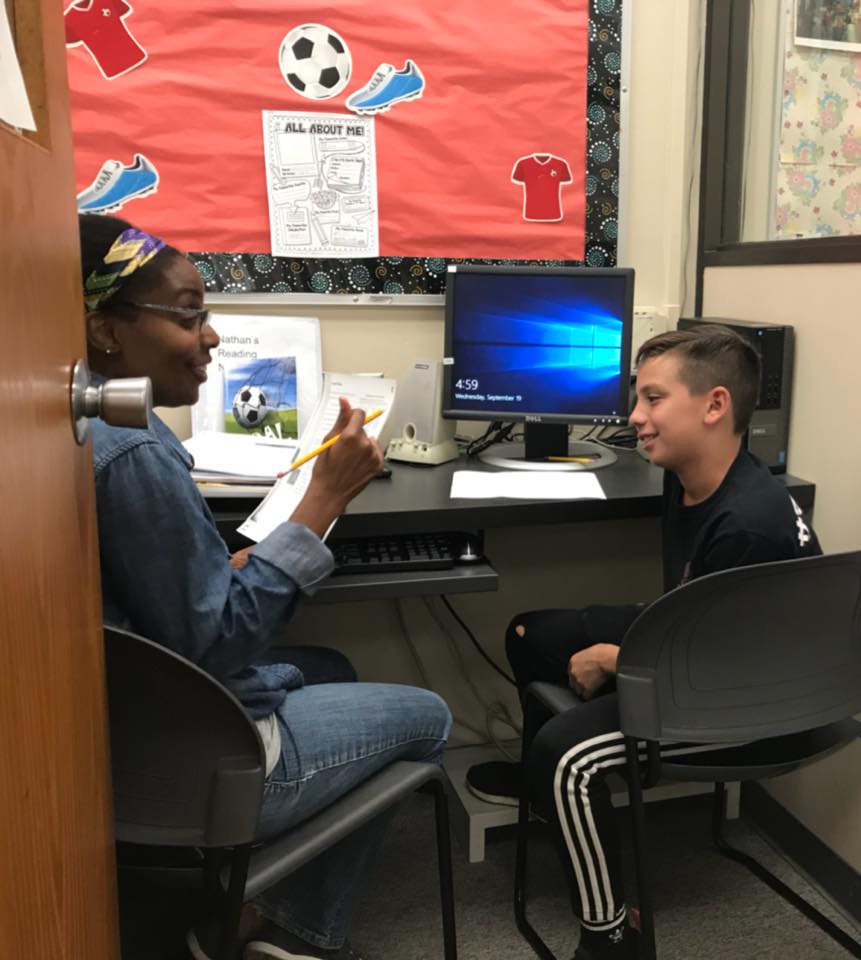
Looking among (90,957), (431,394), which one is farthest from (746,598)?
(431,394)

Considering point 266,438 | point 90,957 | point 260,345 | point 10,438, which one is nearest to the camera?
point 10,438

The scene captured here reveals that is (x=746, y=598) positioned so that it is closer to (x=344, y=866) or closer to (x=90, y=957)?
(x=344, y=866)

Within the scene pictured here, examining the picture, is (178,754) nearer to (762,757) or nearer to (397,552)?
(397,552)

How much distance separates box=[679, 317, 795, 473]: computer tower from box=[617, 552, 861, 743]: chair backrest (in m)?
0.65

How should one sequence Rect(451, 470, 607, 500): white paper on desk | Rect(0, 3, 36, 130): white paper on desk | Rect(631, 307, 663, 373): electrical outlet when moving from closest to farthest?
Rect(0, 3, 36, 130): white paper on desk < Rect(451, 470, 607, 500): white paper on desk < Rect(631, 307, 663, 373): electrical outlet

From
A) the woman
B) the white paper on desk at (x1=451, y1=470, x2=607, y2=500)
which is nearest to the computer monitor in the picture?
the white paper on desk at (x1=451, y1=470, x2=607, y2=500)

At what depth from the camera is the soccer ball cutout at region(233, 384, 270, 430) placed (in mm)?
2008

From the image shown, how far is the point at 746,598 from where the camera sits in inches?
45.6

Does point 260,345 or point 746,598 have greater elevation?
point 260,345

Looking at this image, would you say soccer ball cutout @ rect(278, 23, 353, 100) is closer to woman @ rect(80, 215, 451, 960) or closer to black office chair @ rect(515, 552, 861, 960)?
woman @ rect(80, 215, 451, 960)

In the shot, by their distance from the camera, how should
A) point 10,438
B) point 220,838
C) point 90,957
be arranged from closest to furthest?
point 10,438 < point 90,957 < point 220,838

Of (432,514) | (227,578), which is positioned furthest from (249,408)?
(227,578)

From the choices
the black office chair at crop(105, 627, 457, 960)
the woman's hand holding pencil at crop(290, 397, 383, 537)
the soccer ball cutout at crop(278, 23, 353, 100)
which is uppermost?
the soccer ball cutout at crop(278, 23, 353, 100)

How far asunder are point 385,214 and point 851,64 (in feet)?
3.74
